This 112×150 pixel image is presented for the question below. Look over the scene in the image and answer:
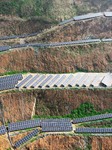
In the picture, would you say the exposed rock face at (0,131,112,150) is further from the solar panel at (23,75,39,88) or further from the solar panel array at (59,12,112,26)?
the solar panel array at (59,12,112,26)

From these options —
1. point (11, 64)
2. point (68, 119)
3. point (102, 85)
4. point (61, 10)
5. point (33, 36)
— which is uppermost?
point (61, 10)

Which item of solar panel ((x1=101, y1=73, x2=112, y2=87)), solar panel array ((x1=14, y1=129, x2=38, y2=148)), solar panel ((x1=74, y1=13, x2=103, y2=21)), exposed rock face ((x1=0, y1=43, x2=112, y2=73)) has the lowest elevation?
solar panel array ((x1=14, y1=129, x2=38, y2=148))

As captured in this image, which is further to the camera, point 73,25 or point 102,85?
point 73,25

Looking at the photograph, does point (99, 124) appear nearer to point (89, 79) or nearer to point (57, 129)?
point (57, 129)

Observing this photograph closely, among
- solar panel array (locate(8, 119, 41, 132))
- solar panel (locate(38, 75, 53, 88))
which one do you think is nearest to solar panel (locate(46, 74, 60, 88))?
solar panel (locate(38, 75, 53, 88))

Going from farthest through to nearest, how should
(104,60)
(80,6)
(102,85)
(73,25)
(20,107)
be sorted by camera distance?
1. (80,6)
2. (73,25)
3. (104,60)
4. (102,85)
5. (20,107)

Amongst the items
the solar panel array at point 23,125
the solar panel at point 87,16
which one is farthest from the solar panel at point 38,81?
the solar panel at point 87,16

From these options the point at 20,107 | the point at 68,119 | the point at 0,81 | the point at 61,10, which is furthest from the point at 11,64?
the point at 61,10

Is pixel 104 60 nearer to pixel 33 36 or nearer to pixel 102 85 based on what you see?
pixel 102 85
